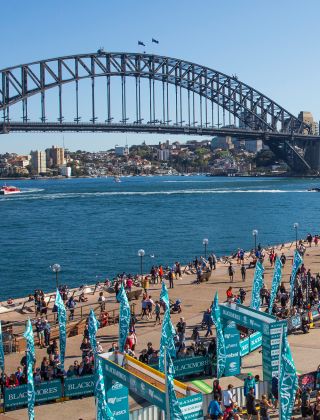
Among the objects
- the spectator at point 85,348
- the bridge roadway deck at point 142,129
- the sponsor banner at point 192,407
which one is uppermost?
the bridge roadway deck at point 142,129

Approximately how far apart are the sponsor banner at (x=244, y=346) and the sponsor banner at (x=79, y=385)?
3.30 m

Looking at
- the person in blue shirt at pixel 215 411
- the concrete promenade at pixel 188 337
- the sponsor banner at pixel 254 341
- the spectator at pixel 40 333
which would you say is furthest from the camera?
the spectator at pixel 40 333

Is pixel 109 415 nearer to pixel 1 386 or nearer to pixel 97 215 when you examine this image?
pixel 1 386

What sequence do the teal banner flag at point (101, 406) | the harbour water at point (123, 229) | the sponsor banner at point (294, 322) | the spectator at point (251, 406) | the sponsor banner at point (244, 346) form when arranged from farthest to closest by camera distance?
1. the harbour water at point (123, 229)
2. the sponsor banner at point (294, 322)
3. the sponsor banner at point (244, 346)
4. the spectator at point (251, 406)
5. the teal banner flag at point (101, 406)

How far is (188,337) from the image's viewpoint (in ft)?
53.8

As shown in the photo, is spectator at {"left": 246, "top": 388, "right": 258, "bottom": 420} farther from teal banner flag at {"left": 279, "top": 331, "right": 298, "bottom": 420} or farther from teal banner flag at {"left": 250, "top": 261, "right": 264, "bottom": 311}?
teal banner flag at {"left": 250, "top": 261, "right": 264, "bottom": 311}

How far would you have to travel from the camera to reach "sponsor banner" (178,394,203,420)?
9688 mm

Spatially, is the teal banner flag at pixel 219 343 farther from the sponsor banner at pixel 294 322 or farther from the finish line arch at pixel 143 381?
the sponsor banner at pixel 294 322

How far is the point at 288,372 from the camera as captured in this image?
9.57m

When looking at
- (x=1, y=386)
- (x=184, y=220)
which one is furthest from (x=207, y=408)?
(x=184, y=220)

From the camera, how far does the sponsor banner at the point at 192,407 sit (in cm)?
969

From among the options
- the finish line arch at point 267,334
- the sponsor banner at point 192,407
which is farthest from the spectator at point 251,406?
the sponsor banner at point 192,407

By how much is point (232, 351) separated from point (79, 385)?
284cm

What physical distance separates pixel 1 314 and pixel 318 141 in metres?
125
